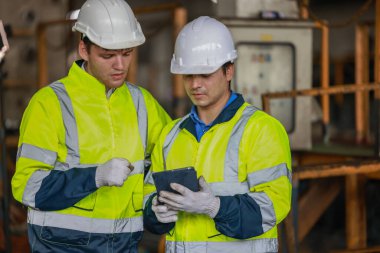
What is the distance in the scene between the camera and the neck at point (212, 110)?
2.86m

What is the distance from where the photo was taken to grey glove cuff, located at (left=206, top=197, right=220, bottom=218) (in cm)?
260

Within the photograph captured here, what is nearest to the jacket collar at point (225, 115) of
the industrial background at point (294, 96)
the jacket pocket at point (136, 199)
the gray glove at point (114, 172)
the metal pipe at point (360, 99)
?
the gray glove at point (114, 172)

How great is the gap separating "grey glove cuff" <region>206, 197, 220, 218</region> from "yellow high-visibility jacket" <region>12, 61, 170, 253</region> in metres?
0.54

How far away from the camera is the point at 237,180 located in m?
2.75

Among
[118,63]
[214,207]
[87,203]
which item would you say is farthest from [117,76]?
[214,207]

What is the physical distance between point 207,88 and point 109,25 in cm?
57

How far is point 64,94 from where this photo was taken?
3068 mm

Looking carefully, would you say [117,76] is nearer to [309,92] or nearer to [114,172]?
[114,172]

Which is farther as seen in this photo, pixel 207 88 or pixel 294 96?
pixel 294 96

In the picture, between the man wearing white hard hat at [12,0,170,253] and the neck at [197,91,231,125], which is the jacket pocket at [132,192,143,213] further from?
the neck at [197,91,231,125]

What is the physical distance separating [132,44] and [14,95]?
6.59 meters

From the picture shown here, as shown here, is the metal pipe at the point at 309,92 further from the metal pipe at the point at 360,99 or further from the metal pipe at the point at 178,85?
the metal pipe at the point at 360,99

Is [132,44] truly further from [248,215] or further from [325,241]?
[325,241]

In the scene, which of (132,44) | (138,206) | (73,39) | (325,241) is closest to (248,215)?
(138,206)
